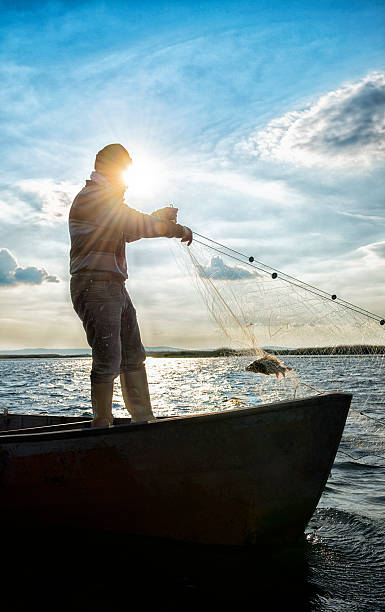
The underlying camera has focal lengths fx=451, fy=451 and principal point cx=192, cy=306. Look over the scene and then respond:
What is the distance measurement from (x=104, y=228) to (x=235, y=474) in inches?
89.9

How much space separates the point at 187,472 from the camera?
349cm

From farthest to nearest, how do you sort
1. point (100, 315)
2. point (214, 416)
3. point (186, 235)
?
point (186, 235), point (100, 315), point (214, 416)

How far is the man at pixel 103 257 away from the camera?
3.81 metres

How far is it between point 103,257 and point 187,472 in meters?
1.88

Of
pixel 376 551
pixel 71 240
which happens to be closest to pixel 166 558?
pixel 376 551

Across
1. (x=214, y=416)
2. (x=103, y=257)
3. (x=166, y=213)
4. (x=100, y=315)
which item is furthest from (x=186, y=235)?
(x=214, y=416)

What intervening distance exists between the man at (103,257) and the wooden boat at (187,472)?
51 centimetres

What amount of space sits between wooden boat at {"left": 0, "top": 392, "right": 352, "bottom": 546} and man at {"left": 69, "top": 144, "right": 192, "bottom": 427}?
0.51 m

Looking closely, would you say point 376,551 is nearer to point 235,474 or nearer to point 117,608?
point 235,474

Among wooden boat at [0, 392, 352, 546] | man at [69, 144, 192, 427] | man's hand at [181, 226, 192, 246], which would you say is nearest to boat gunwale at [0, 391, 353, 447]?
wooden boat at [0, 392, 352, 546]

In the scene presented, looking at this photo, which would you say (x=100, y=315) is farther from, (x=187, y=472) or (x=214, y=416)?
(x=187, y=472)

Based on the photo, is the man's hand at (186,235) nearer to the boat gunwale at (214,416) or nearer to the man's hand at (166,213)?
the man's hand at (166,213)

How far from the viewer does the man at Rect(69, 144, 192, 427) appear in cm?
381

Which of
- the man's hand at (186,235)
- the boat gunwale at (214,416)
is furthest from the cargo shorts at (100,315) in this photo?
Answer: the man's hand at (186,235)
